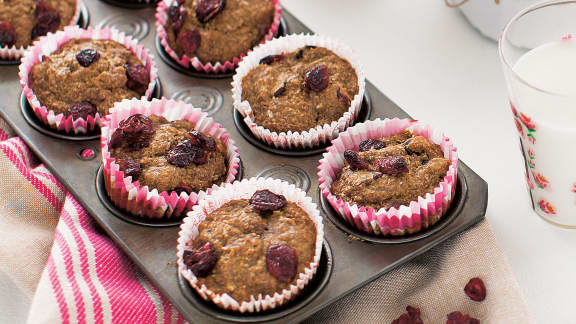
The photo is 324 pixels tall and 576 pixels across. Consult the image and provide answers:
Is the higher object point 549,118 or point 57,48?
point 549,118

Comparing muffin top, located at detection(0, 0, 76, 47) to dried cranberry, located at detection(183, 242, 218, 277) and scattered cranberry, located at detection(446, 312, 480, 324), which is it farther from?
scattered cranberry, located at detection(446, 312, 480, 324)

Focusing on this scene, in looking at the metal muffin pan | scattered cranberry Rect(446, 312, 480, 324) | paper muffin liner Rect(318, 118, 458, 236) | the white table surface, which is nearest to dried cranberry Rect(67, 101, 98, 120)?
the metal muffin pan

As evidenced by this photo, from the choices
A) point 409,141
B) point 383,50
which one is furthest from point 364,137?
point 383,50

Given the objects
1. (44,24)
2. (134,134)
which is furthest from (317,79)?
(44,24)

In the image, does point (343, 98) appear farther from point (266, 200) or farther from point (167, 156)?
point (167, 156)

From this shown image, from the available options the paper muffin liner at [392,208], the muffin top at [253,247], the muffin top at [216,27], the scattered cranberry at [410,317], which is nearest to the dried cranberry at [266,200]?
the muffin top at [253,247]

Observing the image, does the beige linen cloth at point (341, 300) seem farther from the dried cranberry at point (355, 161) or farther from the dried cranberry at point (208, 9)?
the dried cranberry at point (208, 9)
